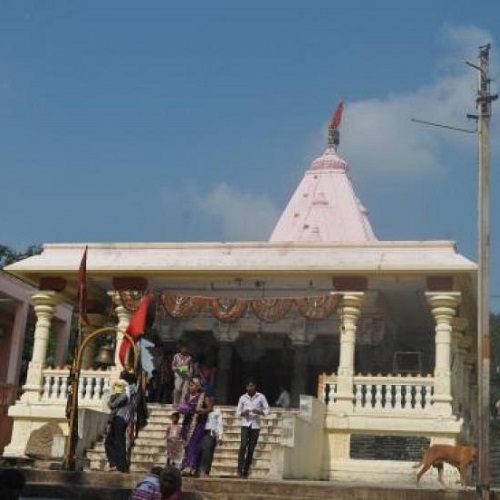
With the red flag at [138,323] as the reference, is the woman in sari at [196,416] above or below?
below

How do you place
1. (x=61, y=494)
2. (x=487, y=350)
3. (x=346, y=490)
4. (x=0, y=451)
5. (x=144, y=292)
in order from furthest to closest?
(x=0, y=451) → (x=144, y=292) → (x=487, y=350) → (x=346, y=490) → (x=61, y=494)

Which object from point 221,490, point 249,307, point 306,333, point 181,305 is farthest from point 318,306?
point 221,490

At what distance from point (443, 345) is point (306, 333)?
11.0 feet

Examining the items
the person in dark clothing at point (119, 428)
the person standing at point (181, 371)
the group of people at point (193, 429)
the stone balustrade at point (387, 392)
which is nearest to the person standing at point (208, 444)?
the group of people at point (193, 429)

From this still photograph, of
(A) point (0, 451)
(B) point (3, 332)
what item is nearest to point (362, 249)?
(A) point (0, 451)

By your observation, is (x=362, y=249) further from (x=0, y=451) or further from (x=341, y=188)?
(x=341, y=188)

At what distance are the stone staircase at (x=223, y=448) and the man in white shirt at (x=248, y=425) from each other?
0.49m

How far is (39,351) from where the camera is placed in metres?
17.2

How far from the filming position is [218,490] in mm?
10414

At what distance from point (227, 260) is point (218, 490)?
7.12 meters

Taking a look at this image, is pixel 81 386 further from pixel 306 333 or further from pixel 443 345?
pixel 443 345

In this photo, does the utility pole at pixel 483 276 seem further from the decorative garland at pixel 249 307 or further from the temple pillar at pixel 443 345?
the decorative garland at pixel 249 307

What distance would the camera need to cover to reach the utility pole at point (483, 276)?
35.2 feet

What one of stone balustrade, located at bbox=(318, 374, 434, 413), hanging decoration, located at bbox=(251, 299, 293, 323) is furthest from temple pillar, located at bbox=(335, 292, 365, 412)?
hanging decoration, located at bbox=(251, 299, 293, 323)
